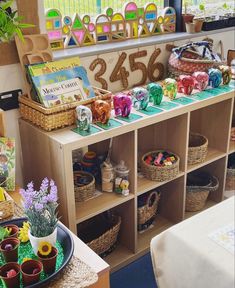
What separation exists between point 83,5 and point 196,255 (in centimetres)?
164

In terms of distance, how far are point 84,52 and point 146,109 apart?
448mm

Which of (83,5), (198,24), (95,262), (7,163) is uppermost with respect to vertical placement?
(83,5)

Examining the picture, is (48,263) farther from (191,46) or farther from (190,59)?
(191,46)

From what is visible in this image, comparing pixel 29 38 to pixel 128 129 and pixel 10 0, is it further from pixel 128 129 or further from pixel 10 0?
pixel 128 129

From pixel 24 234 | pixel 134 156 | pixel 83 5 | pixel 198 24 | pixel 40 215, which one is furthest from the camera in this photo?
pixel 198 24

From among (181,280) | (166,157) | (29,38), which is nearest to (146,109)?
(166,157)

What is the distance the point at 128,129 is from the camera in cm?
181

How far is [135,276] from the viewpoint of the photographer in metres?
2.01

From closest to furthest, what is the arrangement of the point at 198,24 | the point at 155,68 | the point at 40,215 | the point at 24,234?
the point at 40,215, the point at 24,234, the point at 155,68, the point at 198,24

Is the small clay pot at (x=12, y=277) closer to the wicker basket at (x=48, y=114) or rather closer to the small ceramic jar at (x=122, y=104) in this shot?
the wicker basket at (x=48, y=114)

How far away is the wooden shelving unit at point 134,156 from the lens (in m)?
1.71

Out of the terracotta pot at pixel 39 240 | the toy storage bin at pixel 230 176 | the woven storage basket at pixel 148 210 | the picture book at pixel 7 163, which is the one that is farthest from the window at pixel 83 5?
the terracotta pot at pixel 39 240

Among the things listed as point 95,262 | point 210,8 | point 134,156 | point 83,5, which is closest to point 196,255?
point 95,262

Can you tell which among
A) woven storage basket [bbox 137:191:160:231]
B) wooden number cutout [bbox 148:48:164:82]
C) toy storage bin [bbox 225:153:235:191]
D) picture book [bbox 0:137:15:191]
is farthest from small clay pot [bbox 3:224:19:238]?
toy storage bin [bbox 225:153:235:191]
